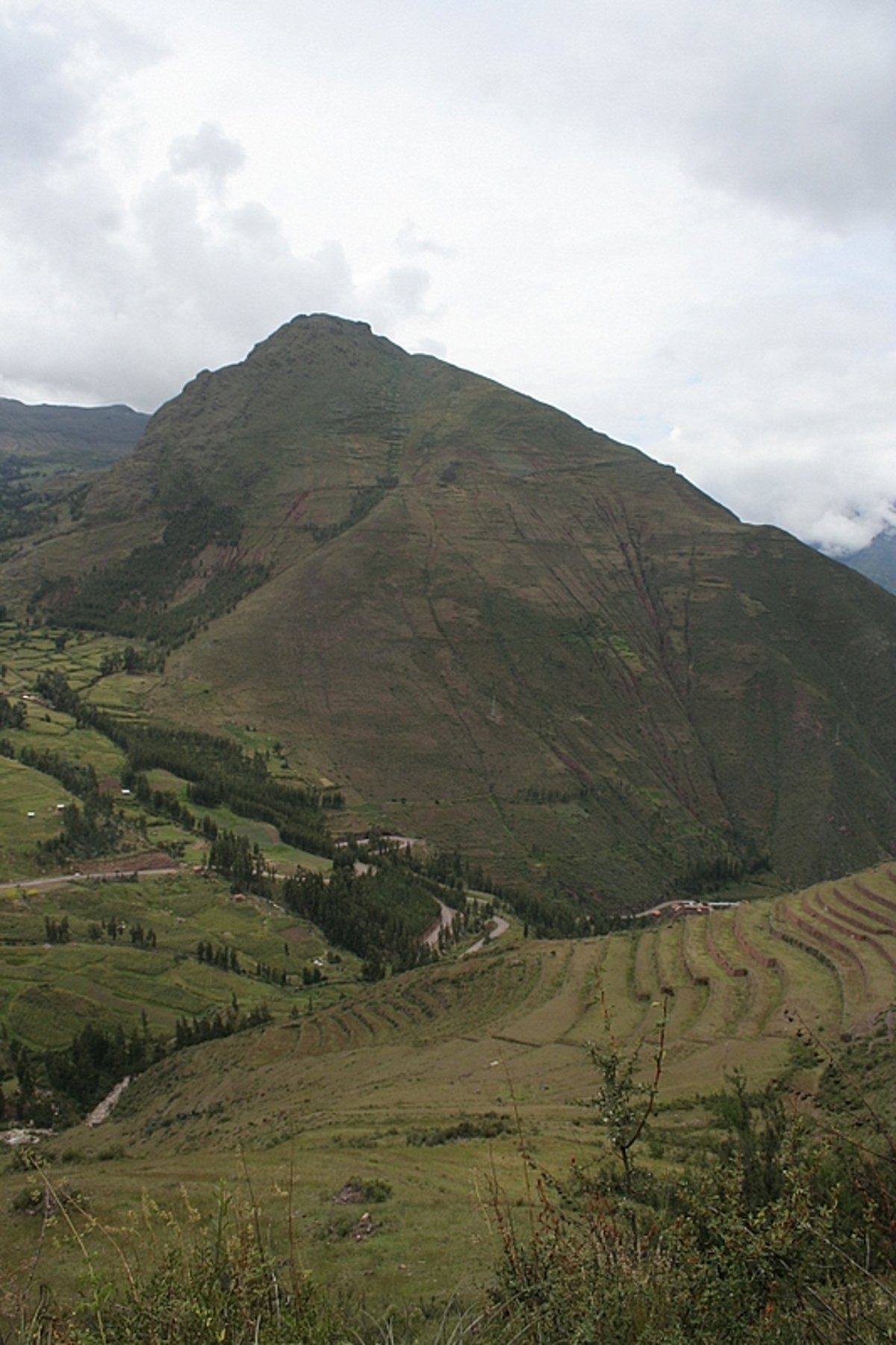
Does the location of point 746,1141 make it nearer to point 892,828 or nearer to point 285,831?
point 285,831

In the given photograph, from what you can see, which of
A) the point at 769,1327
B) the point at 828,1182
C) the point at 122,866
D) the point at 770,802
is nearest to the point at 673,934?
the point at 828,1182

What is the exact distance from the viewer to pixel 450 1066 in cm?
4662

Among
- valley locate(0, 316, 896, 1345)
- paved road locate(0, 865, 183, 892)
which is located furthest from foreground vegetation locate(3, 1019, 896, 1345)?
paved road locate(0, 865, 183, 892)

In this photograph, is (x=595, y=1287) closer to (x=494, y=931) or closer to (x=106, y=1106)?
(x=106, y=1106)

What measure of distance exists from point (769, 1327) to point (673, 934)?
6258 centimetres

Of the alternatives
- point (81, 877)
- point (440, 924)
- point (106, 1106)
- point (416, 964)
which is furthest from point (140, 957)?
point (440, 924)

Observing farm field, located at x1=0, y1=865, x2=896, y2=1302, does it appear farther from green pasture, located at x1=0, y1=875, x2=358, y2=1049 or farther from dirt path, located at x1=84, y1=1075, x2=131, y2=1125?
dirt path, located at x1=84, y1=1075, x2=131, y2=1125

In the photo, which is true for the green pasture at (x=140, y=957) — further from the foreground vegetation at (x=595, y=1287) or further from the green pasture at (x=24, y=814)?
the foreground vegetation at (x=595, y=1287)

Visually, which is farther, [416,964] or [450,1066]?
[416,964]

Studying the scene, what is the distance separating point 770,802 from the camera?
182 metres

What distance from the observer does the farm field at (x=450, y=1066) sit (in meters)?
22.7

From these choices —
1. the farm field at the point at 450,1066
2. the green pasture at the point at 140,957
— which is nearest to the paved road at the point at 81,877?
the green pasture at the point at 140,957

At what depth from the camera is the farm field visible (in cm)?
2270

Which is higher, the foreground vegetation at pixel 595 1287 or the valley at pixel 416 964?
the foreground vegetation at pixel 595 1287
